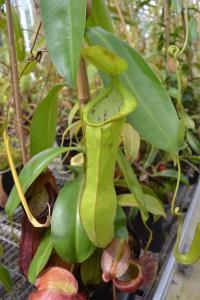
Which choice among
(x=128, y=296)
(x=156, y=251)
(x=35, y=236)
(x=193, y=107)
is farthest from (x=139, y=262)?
(x=193, y=107)

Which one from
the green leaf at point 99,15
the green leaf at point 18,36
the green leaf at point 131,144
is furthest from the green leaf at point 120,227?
the green leaf at point 18,36

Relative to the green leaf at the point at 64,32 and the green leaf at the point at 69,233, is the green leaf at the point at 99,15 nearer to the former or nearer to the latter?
the green leaf at the point at 64,32

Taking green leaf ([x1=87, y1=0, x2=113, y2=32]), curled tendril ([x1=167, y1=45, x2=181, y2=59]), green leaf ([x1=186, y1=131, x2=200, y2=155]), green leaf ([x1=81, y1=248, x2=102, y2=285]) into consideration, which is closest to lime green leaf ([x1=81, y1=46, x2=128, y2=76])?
curled tendril ([x1=167, y1=45, x2=181, y2=59])

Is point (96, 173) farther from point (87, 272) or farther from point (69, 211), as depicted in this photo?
point (87, 272)

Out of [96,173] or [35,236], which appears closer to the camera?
[96,173]

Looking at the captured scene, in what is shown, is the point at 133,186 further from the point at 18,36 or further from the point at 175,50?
the point at 18,36

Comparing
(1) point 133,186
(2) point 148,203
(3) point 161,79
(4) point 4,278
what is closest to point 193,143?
(3) point 161,79
